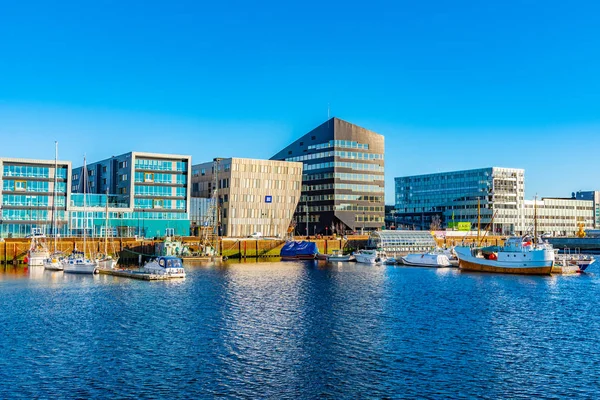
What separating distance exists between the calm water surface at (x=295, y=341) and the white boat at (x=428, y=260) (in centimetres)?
4750

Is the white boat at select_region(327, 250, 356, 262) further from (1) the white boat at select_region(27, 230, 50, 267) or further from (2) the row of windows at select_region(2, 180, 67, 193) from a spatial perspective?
(2) the row of windows at select_region(2, 180, 67, 193)

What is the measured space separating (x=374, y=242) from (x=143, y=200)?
6678 cm

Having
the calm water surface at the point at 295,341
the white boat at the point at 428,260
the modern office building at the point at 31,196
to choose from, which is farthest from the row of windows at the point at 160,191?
the calm water surface at the point at 295,341

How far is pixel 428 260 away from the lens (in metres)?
141

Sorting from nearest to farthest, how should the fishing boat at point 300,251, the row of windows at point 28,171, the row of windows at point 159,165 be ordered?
the row of windows at point 28,171, the fishing boat at point 300,251, the row of windows at point 159,165

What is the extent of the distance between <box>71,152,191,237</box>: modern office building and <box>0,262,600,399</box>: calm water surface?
68.3 meters

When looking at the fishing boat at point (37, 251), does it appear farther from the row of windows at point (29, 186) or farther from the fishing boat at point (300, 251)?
the fishing boat at point (300, 251)

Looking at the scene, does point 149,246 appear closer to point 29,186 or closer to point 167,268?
point 29,186

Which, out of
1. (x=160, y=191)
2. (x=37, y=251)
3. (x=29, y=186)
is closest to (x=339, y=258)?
(x=160, y=191)

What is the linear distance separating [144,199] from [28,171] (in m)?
28.9

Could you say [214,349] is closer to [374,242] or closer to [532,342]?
[532,342]

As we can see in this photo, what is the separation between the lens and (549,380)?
4094 cm

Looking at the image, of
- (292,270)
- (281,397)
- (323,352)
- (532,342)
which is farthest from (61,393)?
(292,270)

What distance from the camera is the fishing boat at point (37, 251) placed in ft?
407
